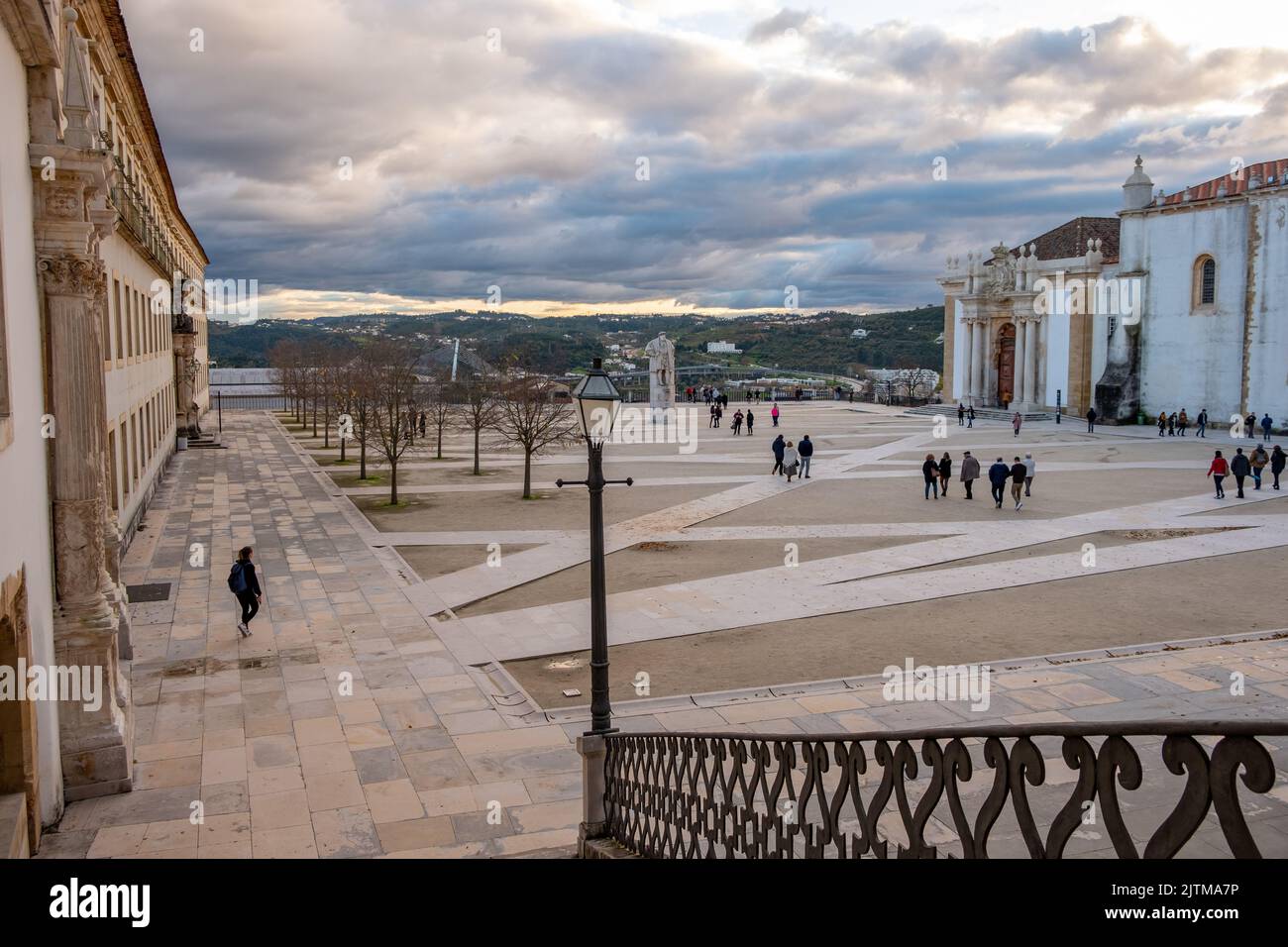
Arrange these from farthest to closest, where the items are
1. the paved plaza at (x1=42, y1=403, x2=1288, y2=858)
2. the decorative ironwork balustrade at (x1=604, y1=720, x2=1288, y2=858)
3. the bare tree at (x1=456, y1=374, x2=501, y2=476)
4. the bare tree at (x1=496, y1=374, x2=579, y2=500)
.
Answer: the bare tree at (x1=456, y1=374, x2=501, y2=476)
the bare tree at (x1=496, y1=374, x2=579, y2=500)
the paved plaza at (x1=42, y1=403, x2=1288, y2=858)
the decorative ironwork balustrade at (x1=604, y1=720, x2=1288, y2=858)

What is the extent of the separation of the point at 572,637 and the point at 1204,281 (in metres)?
44.5

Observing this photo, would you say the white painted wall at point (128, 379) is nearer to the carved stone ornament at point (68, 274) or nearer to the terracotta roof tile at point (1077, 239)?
the carved stone ornament at point (68, 274)

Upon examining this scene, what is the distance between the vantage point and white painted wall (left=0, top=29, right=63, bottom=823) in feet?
24.6

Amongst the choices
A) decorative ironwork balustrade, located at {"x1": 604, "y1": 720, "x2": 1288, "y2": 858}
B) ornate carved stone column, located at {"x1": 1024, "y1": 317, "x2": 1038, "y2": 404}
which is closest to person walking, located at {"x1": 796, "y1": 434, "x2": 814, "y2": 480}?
decorative ironwork balustrade, located at {"x1": 604, "y1": 720, "x2": 1288, "y2": 858}

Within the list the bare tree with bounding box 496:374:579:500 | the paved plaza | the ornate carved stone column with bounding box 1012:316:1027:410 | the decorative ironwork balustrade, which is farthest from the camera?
the ornate carved stone column with bounding box 1012:316:1027:410

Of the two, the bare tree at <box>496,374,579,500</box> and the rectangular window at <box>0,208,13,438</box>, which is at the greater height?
the rectangular window at <box>0,208,13,438</box>

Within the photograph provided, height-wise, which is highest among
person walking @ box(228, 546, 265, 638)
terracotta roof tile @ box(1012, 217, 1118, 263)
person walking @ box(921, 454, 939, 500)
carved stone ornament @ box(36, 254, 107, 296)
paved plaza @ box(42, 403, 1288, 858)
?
terracotta roof tile @ box(1012, 217, 1118, 263)

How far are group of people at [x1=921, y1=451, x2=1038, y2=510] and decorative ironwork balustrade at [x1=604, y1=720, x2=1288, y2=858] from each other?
15.8 meters

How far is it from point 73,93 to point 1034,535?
1884 cm

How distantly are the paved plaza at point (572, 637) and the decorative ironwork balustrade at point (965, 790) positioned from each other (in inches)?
34.3

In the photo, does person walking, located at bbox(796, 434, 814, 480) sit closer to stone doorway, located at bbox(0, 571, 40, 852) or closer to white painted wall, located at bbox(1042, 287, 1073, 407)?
stone doorway, located at bbox(0, 571, 40, 852)

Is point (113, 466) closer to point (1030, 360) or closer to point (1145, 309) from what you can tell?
point (1145, 309)
